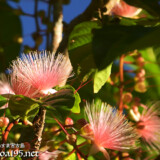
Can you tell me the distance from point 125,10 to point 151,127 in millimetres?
489

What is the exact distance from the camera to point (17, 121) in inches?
38.3

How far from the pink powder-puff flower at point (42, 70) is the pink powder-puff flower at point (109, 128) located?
130 mm

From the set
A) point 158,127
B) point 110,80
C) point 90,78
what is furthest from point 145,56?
point 90,78

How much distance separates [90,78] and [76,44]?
4.2 inches

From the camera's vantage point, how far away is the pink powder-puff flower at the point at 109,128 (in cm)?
96

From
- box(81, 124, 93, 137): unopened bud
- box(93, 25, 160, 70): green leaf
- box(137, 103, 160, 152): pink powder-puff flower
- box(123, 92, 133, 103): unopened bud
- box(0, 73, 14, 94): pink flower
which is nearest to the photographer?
box(93, 25, 160, 70): green leaf

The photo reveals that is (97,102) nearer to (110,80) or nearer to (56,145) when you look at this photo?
(56,145)

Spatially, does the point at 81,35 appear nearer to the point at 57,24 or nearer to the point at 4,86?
the point at 4,86

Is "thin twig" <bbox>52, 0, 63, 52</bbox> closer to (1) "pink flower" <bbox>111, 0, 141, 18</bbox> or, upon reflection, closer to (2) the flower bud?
(1) "pink flower" <bbox>111, 0, 141, 18</bbox>

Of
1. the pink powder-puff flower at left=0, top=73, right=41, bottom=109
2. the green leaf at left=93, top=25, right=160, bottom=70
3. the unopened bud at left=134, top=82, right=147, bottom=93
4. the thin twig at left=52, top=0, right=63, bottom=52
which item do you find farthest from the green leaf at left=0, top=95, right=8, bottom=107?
the unopened bud at left=134, top=82, right=147, bottom=93

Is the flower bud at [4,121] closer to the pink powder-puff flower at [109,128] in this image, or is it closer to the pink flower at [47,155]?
the pink flower at [47,155]

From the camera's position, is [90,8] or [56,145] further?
[90,8]

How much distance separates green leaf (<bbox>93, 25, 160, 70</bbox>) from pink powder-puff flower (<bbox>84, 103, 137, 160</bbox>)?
30 centimetres

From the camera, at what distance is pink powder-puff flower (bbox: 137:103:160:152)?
4.22 ft
